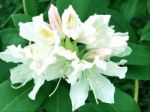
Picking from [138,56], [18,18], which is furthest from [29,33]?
[138,56]

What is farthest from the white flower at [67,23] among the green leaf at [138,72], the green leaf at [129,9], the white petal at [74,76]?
the green leaf at [129,9]

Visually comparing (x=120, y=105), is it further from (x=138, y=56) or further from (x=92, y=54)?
(x=92, y=54)

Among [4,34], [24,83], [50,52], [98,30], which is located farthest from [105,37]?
[4,34]

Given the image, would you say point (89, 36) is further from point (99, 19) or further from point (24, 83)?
point (24, 83)

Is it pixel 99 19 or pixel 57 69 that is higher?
pixel 99 19

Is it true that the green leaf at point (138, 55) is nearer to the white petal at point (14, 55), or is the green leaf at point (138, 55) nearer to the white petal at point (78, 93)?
the white petal at point (78, 93)
